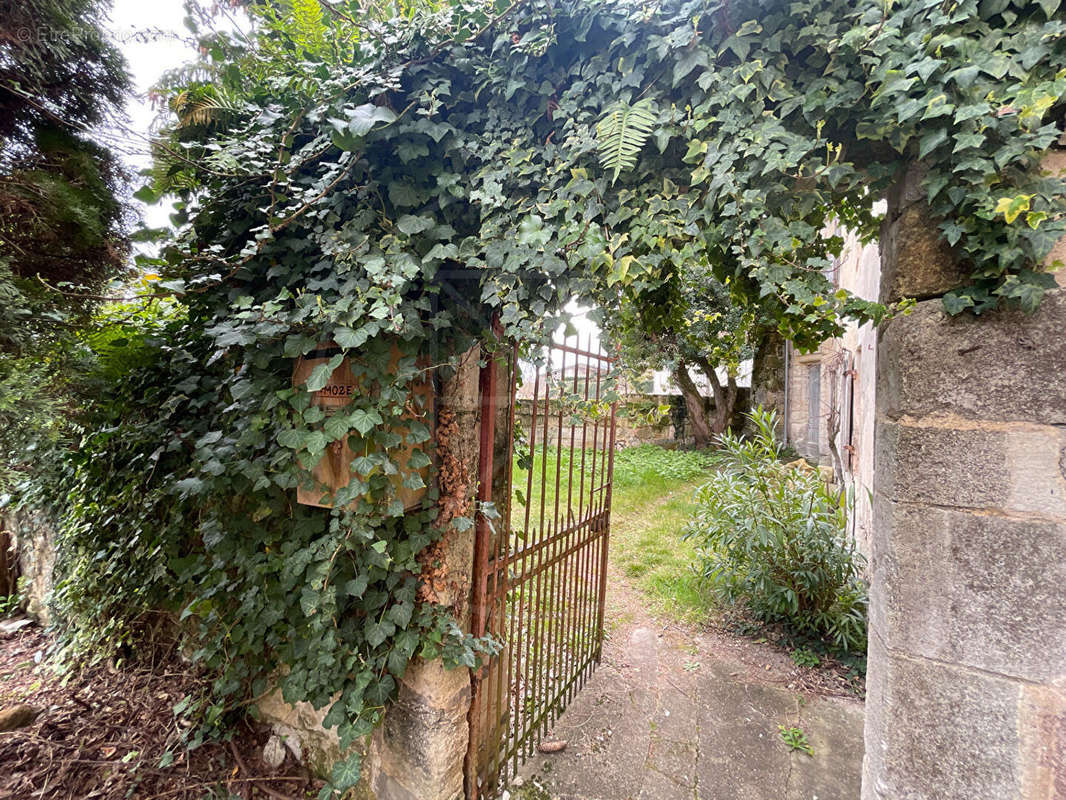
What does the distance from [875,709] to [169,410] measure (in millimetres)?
2533

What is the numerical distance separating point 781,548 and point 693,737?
4.59 ft

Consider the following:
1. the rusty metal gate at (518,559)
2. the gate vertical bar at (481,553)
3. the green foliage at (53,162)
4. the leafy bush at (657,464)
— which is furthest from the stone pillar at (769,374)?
the green foliage at (53,162)

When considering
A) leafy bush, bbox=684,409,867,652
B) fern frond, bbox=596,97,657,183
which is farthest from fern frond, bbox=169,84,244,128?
leafy bush, bbox=684,409,867,652

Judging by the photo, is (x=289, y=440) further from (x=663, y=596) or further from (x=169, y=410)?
(x=663, y=596)

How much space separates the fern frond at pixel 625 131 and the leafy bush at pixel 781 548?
2.85 m

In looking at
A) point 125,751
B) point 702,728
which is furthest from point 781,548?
point 125,751

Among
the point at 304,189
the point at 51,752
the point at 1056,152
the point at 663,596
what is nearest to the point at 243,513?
the point at 304,189

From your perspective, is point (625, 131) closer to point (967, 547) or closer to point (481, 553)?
point (967, 547)

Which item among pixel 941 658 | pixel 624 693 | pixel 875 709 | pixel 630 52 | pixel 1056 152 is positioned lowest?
pixel 624 693

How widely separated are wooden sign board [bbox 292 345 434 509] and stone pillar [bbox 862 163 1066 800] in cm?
131

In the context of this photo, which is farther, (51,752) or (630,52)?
(51,752)

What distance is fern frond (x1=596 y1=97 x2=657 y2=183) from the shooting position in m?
1.04

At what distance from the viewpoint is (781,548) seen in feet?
10.3

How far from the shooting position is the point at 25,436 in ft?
4.82
